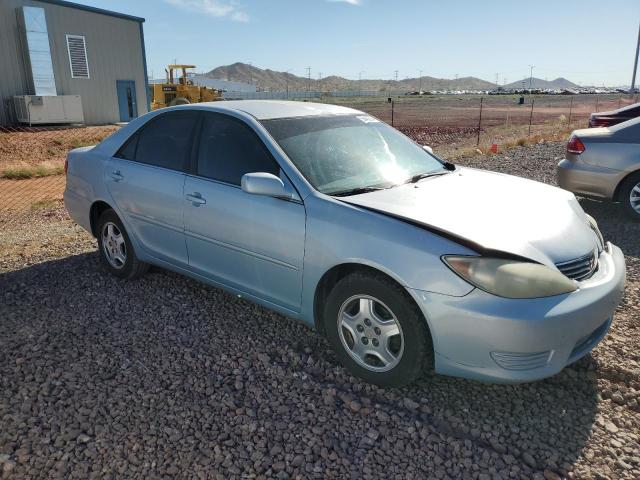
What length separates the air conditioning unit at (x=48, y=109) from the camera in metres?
20.8

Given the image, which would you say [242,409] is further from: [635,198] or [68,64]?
[68,64]

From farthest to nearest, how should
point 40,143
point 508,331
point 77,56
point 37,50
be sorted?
point 77,56 → point 37,50 → point 40,143 → point 508,331

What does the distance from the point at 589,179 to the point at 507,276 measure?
485 centimetres

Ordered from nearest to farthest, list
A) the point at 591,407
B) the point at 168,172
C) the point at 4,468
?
the point at 4,468 → the point at 591,407 → the point at 168,172

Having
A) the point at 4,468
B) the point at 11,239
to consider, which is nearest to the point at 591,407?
the point at 4,468

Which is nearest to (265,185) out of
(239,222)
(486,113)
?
(239,222)

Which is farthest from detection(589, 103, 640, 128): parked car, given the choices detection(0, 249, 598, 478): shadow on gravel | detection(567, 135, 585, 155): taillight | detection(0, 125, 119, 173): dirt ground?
detection(0, 125, 119, 173): dirt ground

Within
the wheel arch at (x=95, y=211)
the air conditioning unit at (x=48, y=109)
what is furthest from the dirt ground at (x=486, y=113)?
the wheel arch at (x=95, y=211)

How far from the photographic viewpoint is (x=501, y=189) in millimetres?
3527

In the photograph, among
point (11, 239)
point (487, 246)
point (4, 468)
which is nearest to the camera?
point (4, 468)

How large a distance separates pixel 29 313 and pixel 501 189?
12.4 ft

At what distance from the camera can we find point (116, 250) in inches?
188

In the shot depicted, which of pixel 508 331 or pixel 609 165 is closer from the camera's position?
pixel 508 331

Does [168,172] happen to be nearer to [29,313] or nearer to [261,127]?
[261,127]
